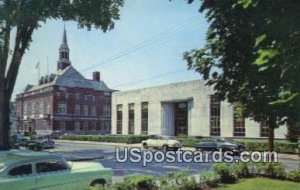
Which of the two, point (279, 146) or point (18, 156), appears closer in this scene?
point (18, 156)

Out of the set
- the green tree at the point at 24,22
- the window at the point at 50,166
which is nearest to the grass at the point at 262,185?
the window at the point at 50,166

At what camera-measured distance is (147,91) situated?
202 feet

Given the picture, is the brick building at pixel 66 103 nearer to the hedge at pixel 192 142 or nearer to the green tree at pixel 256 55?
the hedge at pixel 192 142

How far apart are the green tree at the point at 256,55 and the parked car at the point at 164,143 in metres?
28.4

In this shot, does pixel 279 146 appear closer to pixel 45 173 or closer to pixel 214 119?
pixel 214 119

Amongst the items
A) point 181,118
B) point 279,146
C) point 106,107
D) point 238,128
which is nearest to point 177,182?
point 279,146

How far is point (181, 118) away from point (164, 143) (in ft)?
54.3

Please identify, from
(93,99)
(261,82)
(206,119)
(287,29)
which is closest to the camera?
Result: (287,29)

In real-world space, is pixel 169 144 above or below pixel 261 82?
below

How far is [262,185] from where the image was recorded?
47.5ft

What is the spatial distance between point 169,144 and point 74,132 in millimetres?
58496

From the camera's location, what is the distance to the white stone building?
48.1 meters

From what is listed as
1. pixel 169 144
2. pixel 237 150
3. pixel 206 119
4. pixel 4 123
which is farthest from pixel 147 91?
pixel 4 123

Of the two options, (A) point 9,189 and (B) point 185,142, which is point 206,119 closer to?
(B) point 185,142
